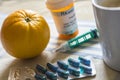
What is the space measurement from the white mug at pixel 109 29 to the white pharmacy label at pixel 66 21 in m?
0.13

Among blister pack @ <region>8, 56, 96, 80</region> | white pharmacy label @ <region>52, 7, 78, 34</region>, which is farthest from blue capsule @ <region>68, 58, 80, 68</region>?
A: white pharmacy label @ <region>52, 7, 78, 34</region>

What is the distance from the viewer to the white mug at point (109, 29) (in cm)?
35

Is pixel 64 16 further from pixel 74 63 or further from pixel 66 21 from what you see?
pixel 74 63

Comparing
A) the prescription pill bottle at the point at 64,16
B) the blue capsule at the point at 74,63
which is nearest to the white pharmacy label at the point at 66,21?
the prescription pill bottle at the point at 64,16

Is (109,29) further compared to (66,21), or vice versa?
(66,21)

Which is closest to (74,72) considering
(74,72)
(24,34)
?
(74,72)

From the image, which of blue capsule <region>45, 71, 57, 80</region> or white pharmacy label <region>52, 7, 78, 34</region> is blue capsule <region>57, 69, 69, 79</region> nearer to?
blue capsule <region>45, 71, 57, 80</region>

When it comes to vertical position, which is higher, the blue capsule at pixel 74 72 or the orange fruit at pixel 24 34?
the orange fruit at pixel 24 34

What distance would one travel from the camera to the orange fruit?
1.44 feet

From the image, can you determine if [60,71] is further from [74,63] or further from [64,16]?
[64,16]

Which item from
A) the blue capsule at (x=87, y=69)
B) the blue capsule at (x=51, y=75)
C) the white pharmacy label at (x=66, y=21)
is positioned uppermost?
the white pharmacy label at (x=66, y=21)

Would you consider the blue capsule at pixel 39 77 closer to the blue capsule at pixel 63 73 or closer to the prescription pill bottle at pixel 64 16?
the blue capsule at pixel 63 73

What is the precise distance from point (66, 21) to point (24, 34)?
0.11 meters

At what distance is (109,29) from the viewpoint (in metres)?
0.37
